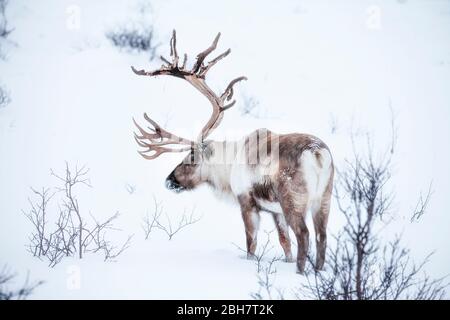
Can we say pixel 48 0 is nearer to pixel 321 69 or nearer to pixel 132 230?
pixel 321 69

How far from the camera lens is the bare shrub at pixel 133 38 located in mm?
11199

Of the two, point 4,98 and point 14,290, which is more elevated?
point 4,98

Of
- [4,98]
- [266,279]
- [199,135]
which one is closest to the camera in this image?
[266,279]

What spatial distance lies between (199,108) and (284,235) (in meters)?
5.30

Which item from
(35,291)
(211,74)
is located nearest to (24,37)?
(211,74)

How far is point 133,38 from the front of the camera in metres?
11.3

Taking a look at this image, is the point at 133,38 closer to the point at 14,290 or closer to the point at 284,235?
the point at 284,235

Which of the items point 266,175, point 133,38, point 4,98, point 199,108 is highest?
point 133,38

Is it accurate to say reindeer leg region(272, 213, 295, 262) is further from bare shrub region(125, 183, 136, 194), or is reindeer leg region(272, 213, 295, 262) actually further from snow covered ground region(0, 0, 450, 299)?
bare shrub region(125, 183, 136, 194)

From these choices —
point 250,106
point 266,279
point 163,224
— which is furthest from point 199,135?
point 250,106

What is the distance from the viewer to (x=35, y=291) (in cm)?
361

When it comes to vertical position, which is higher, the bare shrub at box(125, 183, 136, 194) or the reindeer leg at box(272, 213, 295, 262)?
the bare shrub at box(125, 183, 136, 194)

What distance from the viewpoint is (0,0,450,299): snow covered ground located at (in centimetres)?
455

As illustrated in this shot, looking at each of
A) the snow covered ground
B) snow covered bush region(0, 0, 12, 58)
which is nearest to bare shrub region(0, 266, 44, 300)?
the snow covered ground
